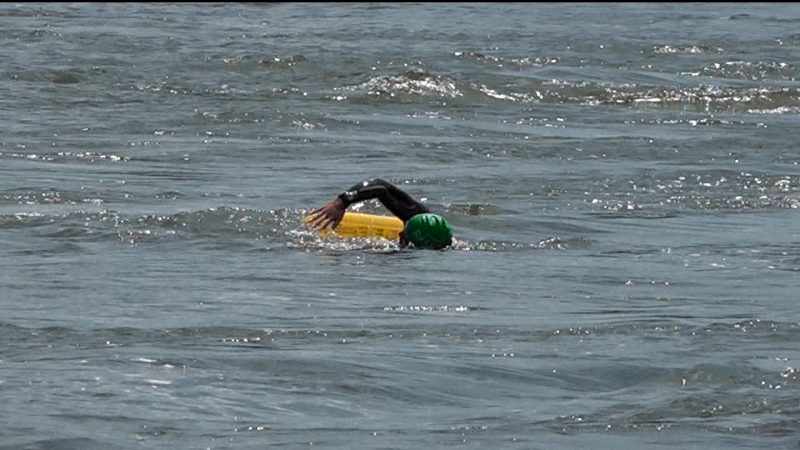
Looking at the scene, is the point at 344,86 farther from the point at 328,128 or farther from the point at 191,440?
the point at 191,440

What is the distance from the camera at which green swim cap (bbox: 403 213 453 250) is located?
14883 millimetres

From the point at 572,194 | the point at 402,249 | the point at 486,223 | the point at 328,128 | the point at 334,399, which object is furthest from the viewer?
the point at 328,128

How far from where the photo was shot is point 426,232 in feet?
48.8

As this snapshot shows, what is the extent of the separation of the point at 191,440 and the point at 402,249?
6.24 meters

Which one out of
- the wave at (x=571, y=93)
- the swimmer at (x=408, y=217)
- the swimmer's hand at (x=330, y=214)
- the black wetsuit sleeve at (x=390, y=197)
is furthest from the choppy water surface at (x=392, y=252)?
the black wetsuit sleeve at (x=390, y=197)

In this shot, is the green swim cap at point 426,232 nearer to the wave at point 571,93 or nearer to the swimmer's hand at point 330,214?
the swimmer's hand at point 330,214

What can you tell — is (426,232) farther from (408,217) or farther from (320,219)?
(320,219)

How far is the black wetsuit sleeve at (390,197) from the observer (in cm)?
1480

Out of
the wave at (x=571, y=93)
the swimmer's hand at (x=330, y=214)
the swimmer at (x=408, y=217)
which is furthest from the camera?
the wave at (x=571, y=93)

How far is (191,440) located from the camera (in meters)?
8.85

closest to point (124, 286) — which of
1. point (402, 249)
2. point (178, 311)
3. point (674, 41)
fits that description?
point (178, 311)

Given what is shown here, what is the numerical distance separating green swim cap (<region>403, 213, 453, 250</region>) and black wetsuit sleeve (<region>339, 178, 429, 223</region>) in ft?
0.41

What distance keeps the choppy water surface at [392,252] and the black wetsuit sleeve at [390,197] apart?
0.41 m

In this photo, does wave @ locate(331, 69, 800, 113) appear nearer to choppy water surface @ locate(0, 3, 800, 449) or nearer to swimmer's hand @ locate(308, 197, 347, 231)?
choppy water surface @ locate(0, 3, 800, 449)
